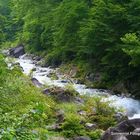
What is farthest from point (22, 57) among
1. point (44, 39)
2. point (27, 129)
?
point (27, 129)

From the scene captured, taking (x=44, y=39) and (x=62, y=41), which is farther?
(x=44, y=39)

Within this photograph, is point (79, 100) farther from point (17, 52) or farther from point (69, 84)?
point (17, 52)

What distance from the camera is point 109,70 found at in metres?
25.7

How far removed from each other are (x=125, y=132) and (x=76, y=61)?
60.9ft

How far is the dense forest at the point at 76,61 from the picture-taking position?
9578 mm

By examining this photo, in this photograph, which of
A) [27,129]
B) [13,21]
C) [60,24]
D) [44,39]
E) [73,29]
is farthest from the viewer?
[13,21]

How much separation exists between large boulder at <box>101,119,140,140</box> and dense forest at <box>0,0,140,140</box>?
0.82 metres

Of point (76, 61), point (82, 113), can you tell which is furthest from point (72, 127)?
point (76, 61)

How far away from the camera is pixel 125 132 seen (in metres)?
13.8

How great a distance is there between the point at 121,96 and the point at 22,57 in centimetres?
2595

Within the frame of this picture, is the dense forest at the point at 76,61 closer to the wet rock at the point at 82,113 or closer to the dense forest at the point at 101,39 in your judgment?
the dense forest at the point at 101,39

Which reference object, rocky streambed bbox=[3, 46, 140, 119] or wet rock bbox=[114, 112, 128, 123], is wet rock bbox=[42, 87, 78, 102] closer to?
rocky streambed bbox=[3, 46, 140, 119]

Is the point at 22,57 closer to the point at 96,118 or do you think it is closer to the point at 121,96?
the point at 121,96

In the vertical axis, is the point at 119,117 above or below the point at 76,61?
below
